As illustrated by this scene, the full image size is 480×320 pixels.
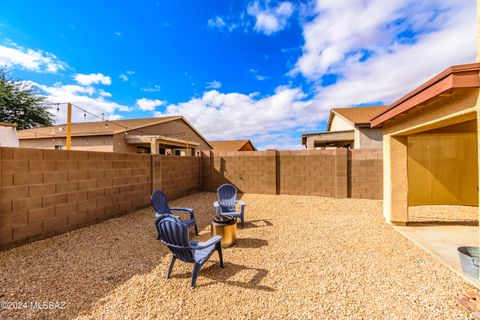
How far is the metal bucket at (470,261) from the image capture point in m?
2.86

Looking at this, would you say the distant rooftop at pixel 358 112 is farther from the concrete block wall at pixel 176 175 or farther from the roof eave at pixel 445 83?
the roof eave at pixel 445 83

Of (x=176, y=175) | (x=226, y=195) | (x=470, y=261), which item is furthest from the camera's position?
(x=176, y=175)

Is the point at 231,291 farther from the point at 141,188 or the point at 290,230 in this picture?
the point at 141,188

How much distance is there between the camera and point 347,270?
3.27m

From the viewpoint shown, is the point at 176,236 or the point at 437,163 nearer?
the point at 176,236

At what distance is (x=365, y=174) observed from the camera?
341 inches

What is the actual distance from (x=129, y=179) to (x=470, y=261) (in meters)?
7.65

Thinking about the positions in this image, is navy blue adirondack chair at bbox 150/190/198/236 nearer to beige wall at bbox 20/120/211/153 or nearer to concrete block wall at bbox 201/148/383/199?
concrete block wall at bbox 201/148/383/199

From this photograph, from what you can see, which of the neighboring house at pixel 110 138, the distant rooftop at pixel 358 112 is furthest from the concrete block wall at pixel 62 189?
the distant rooftop at pixel 358 112

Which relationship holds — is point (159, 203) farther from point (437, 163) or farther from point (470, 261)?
point (437, 163)

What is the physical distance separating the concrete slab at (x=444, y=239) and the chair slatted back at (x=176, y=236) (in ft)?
12.8

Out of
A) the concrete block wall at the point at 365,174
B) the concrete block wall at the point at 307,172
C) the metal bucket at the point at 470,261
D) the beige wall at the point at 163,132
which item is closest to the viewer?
the metal bucket at the point at 470,261

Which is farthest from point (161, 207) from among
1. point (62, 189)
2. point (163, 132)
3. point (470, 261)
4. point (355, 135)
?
point (163, 132)

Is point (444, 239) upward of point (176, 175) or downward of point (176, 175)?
downward
